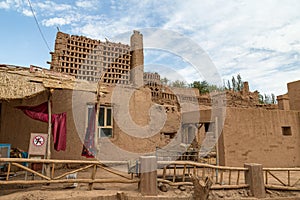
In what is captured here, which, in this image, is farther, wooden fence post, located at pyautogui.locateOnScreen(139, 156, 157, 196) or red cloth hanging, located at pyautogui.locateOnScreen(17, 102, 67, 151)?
red cloth hanging, located at pyautogui.locateOnScreen(17, 102, 67, 151)

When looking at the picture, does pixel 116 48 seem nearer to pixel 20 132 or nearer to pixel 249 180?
pixel 20 132

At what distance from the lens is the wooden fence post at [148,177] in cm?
547

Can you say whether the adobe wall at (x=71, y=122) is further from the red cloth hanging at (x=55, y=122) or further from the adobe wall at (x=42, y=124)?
the red cloth hanging at (x=55, y=122)

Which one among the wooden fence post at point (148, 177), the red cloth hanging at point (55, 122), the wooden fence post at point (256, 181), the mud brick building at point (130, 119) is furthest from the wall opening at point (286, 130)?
the red cloth hanging at point (55, 122)

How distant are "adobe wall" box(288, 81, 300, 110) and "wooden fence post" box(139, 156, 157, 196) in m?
11.3

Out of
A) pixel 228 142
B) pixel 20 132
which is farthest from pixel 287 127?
pixel 20 132

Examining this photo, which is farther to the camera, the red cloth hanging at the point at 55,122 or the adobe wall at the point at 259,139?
the adobe wall at the point at 259,139

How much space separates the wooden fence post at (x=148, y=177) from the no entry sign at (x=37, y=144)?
99.9 inches

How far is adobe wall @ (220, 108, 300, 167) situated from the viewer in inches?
374

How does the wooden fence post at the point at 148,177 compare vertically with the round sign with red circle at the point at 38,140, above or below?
below

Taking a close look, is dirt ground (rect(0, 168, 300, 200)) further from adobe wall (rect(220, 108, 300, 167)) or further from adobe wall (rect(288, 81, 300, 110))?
adobe wall (rect(288, 81, 300, 110))

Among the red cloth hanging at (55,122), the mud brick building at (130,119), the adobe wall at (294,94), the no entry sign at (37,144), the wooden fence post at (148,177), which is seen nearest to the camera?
the wooden fence post at (148,177)

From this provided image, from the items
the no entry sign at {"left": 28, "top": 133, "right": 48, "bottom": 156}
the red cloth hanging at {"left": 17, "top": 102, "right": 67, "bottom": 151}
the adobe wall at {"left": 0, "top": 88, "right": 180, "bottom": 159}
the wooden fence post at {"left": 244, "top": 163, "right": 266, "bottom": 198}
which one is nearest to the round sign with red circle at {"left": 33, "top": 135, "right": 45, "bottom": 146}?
the no entry sign at {"left": 28, "top": 133, "right": 48, "bottom": 156}

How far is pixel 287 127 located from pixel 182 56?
625 centimetres
